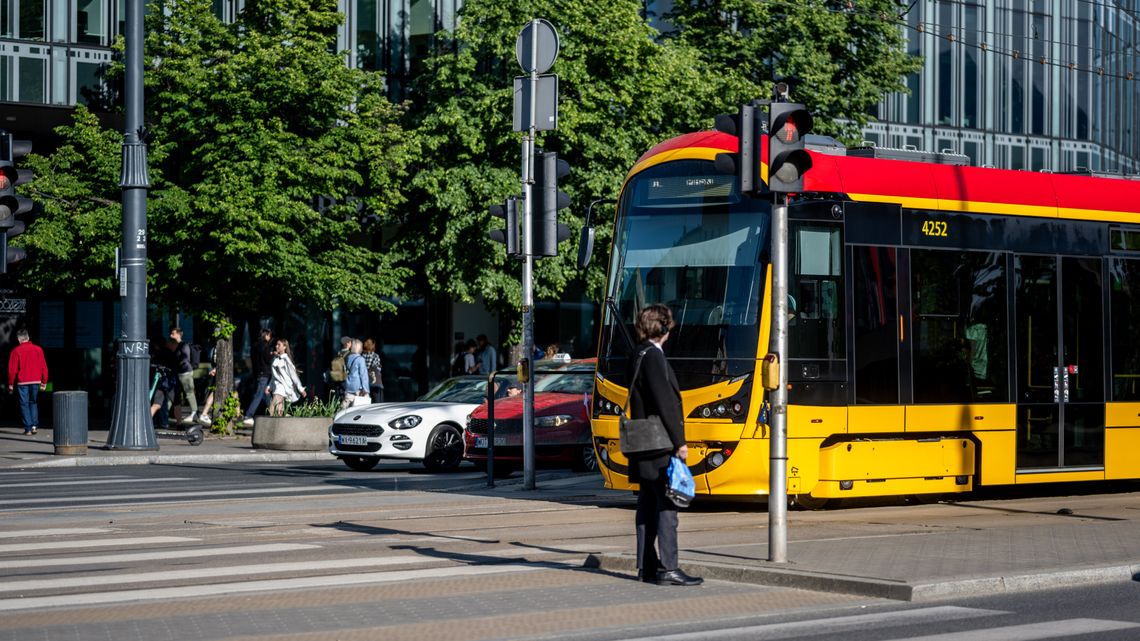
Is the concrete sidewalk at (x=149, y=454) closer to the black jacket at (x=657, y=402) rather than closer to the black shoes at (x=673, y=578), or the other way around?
the black shoes at (x=673, y=578)

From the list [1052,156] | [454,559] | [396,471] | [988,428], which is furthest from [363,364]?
[1052,156]

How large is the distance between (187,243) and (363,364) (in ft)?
13.8

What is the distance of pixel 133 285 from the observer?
2358 centimetres

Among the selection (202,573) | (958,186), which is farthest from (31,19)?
(202,573)

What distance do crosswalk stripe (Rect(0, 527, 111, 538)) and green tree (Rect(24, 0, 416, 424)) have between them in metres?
14.6

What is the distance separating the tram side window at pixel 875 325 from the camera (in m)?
14.3

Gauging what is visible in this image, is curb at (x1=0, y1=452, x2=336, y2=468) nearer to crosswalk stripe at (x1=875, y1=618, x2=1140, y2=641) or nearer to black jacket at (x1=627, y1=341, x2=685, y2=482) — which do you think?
black jacket at (x1=627, y1=341, x2=685, y2=482)

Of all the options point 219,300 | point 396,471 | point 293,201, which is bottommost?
point 396,471

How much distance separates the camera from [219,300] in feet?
94.2

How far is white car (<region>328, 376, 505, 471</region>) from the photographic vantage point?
2055cm

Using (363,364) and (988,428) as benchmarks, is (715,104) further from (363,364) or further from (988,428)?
(988,428)

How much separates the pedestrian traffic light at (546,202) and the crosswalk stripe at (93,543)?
20.6 ft

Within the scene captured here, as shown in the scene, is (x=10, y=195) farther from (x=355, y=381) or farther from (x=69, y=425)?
(x=355, y=381)

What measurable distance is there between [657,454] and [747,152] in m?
2.18
